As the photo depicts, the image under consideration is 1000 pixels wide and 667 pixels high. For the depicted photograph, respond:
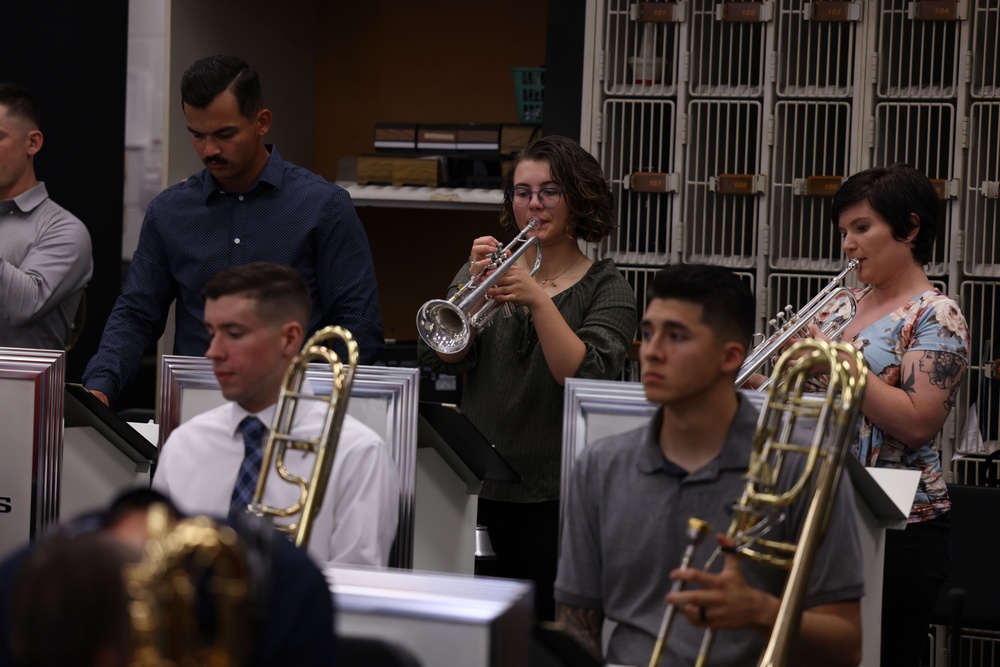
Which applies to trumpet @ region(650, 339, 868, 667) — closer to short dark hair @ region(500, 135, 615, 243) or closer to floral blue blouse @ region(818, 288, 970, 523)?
floral blue blouse @ region(818, 288, 970, 523)

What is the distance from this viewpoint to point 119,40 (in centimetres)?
462

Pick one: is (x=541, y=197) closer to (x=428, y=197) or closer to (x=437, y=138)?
(x=428, y=197)

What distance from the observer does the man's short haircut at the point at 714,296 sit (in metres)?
2.03

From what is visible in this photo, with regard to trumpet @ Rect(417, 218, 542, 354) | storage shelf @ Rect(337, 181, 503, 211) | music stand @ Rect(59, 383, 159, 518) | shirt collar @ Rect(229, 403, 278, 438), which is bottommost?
music stand @ Rect(59, 383, 159, 518)

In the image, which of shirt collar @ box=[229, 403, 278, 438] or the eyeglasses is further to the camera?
the eyeglasses

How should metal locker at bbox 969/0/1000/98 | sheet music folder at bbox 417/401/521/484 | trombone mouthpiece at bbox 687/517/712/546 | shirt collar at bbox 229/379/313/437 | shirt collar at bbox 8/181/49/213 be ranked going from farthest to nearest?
1. metal locker at bbox 969/0/1000/98
2. shirt collar at bbox 8/181/49/213
3. sheet music folder at bbox 417/401/521/484
4. shirt collar at bbox 229/379/313/437
5. trombone mouthpiece at bbox 687/517/712/546

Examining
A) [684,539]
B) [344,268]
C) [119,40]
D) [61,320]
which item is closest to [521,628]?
[684,539]

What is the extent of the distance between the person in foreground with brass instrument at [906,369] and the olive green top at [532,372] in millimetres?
413

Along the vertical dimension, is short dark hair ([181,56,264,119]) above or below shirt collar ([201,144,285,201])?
above

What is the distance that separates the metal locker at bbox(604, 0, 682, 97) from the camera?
428cm

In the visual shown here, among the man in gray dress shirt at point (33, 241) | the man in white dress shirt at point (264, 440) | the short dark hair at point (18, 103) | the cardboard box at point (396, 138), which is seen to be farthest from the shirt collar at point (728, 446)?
the cardboard box at point (396, 138)

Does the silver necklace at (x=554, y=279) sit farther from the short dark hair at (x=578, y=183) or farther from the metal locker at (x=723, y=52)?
the metal locker at (x=723, y=52)

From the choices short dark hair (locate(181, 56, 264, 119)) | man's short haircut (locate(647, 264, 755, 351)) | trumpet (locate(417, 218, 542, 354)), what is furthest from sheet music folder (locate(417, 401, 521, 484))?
short dark hair (locate(181, 56, 264, 119))

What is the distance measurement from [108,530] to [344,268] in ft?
6.17
